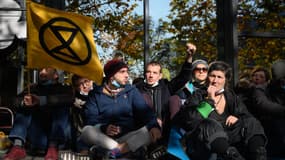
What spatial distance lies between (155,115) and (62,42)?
1.33 m

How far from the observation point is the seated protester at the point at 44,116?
6.06m

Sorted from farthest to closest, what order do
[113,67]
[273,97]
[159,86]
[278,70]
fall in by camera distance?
1. [159,86]
2. [278,70]
3. [273,97]
4. [113,67]

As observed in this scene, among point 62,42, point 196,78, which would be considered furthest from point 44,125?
point 196,78

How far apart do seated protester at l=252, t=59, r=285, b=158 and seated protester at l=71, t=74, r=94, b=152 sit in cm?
201

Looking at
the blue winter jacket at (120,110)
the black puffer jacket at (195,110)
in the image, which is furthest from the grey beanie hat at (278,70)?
the blue winter jacket at (120,110)

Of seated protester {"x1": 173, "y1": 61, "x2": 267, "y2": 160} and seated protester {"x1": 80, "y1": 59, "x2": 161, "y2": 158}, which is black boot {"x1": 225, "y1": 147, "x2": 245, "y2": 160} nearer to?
seated protester {"x1": 173, "y1": 61, "x2": 267, "y2": 160}

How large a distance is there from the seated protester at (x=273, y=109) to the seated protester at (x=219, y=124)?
54 centimetres

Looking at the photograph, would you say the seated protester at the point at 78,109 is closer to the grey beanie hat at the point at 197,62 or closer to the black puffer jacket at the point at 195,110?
the grey beanie hat at the point at 197,62

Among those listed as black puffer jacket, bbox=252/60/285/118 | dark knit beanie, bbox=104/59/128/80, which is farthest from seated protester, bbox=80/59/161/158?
black puffer jacket, bbox=252/60/285/118

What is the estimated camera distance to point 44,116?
6.43 m

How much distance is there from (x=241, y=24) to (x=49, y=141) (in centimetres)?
487

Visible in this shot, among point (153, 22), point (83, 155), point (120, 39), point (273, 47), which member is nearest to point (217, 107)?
point (83, 155)

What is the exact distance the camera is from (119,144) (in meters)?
5.21

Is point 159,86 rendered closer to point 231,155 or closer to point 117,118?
point 117,118
